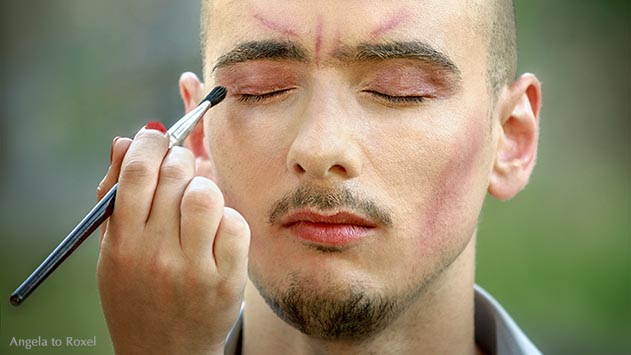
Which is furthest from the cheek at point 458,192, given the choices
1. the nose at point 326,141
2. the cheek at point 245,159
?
the cheek at point 245,159

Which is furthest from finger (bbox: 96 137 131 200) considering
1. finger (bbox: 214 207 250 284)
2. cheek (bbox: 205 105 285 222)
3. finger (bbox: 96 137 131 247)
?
cheek (bbox: 205 105 285 222)

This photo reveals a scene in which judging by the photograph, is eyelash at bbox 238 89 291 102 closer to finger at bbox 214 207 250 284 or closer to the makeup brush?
the makeup brush

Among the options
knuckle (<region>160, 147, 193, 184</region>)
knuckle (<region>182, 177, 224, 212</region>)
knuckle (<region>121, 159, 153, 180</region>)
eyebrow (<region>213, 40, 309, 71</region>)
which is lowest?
knuckle (<region>182, 177, 224, 212</region>)

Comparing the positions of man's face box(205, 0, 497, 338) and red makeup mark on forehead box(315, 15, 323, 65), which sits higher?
red makeup mark on forehead box(315, 15, 323, 65)

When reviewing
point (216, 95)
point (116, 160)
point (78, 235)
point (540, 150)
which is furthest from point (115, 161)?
point (540, 150)

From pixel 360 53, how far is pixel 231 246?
0.57 metres

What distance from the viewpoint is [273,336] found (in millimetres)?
2387

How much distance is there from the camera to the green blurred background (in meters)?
4.50

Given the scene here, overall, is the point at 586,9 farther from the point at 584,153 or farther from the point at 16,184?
the point at 16,184

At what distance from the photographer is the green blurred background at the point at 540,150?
4.50 m

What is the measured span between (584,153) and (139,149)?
363 centimetres

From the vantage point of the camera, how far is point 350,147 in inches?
78.9

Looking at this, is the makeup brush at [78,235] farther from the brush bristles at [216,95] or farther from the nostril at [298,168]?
the nostril at [298,168]

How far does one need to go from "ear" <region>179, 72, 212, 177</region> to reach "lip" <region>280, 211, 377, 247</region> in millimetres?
488
